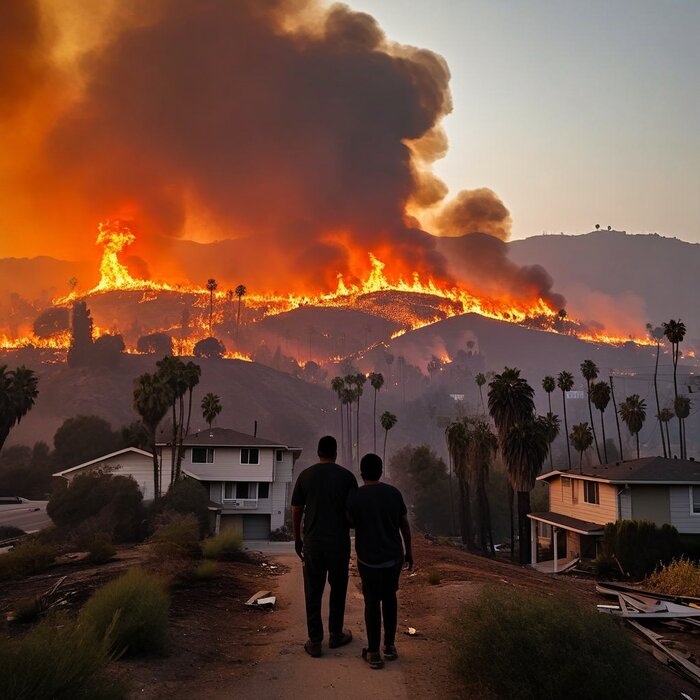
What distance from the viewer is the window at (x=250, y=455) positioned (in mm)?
50219

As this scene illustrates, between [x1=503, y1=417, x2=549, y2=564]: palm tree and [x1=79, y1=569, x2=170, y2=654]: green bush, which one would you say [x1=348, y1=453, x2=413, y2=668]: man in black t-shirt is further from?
[x1=503, y1=417, x2=549, y2=564]: palm tree

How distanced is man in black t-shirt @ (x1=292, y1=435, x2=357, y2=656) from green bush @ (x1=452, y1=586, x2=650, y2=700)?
171 centimetres

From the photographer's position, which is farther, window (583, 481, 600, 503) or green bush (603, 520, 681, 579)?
window (583, 481, 600, 503)

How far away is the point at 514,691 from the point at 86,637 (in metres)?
4.26

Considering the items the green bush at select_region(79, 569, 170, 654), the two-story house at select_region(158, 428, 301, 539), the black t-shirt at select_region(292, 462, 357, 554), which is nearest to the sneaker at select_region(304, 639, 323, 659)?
the black t-shirt at select_region(292, 462, 357, 554)

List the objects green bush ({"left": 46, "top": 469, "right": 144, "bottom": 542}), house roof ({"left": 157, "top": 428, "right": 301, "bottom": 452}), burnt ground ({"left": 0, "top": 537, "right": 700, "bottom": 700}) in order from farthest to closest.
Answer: house roof ({"left": 157, "top": 428, "right": 301, "bottom": 452}) → green bush ({"left": 46, "top": 469, "right": 144, "bottom": 542}) → burnt ground ({"left": 0, "top": 537, "right": 700, "bottom": 700})

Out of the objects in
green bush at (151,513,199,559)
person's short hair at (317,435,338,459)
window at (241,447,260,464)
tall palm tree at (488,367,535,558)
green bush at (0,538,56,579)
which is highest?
tall palm tree at (488,367,535,558)

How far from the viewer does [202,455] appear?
50219 millimetres

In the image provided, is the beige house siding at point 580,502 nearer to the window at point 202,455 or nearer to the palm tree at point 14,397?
the window at point 202,455

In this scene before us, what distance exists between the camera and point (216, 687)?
266 inches

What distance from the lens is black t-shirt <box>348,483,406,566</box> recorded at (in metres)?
7.02

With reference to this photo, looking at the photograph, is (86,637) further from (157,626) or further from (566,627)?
(566,627)

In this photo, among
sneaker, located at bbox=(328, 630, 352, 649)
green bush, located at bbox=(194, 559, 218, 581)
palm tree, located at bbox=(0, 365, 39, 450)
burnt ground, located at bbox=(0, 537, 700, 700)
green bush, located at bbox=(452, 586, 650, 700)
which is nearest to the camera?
green bush, located at bbox=(452, 586, 650, 700)

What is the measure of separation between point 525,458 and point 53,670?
40486mm
